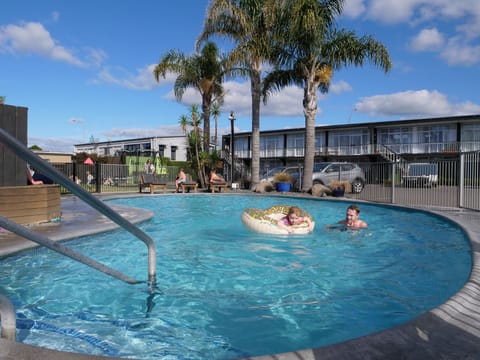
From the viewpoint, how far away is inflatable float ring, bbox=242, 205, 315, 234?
8375 mm

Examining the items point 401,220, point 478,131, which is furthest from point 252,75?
point 478,131

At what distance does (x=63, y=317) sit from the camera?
3.87 m

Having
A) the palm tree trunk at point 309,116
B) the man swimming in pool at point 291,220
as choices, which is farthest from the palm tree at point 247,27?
the man swimming in pool at point 291,220

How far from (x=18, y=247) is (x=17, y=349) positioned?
3911 millimetres

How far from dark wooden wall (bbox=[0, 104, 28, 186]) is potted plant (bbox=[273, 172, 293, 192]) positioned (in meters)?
13.6

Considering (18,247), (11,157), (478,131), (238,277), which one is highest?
(478,131)

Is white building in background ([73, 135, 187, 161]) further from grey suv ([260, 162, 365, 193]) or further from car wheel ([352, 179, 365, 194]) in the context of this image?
car wheel ([352, 179, 365, 194])

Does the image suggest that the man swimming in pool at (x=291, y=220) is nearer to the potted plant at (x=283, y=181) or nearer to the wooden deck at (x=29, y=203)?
the wooden deck at (x=29, y=203)

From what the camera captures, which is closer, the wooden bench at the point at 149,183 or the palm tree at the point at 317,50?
the palm tree at the point at 317,50

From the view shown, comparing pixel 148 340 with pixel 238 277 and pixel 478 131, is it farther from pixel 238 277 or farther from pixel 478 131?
pixel 478 131

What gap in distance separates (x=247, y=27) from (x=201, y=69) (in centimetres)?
683

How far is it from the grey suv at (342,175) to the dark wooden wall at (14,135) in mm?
15299

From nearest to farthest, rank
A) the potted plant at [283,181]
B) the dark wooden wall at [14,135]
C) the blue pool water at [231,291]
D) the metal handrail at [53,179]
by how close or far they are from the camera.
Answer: the metal handrail at [53,179] < the blue pool water at [231,291] < the dark wooden wall at [14,135] < the potted plant at [283,181]

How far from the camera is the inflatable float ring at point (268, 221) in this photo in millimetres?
8375
